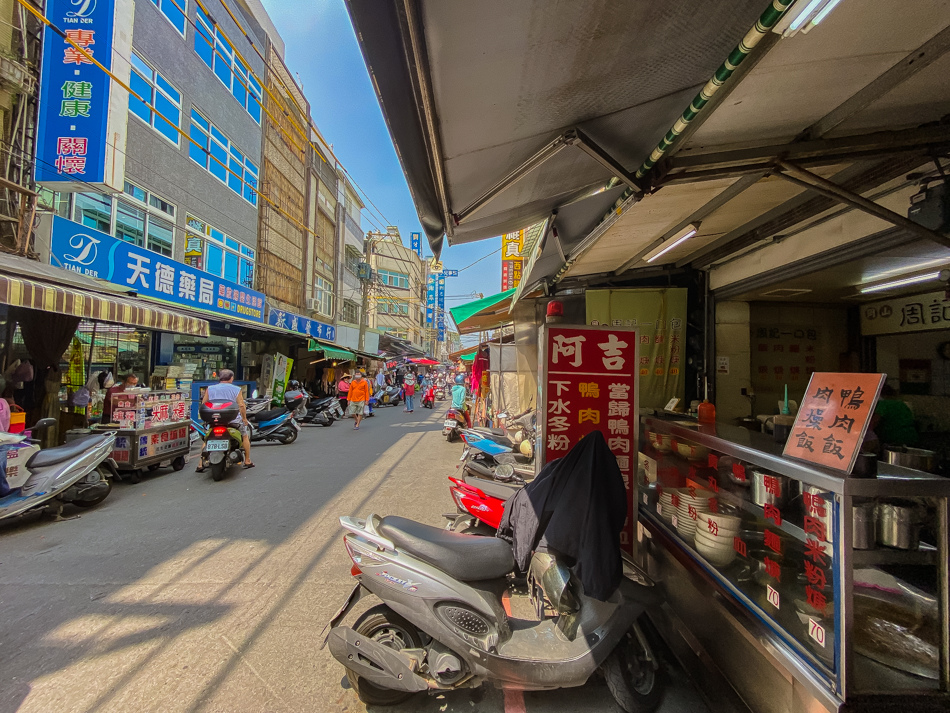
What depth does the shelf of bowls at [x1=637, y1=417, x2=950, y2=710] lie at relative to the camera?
1539 mm

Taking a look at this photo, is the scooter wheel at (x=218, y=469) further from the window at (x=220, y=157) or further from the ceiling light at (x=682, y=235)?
the window at (x=220, y=157)

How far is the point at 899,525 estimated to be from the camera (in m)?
1.58

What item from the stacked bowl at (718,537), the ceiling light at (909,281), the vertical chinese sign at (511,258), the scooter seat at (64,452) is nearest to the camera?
the stacked bowl at (718,537)

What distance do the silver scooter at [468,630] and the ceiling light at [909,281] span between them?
352 centimetres

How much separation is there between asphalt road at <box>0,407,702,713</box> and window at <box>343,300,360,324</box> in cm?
2043

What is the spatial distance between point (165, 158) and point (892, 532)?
14.2 m

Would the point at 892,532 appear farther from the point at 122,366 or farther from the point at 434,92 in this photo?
the point at 122,366

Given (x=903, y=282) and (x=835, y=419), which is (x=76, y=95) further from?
(x=903, y=282)

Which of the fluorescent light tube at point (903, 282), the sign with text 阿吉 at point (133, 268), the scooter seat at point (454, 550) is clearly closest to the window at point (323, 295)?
the sign with text 阿吉 at point (133, 268)

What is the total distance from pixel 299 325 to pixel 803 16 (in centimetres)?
1442

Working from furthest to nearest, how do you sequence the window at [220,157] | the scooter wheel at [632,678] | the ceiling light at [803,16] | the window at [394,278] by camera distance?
the window at [394,278]
the window at [220,157]
the scooter wheel at [632,678]
the ceiling light at [803,16]

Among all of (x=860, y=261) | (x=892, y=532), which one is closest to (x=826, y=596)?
(x=892, y=532)

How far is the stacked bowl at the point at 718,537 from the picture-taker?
237 centimetres

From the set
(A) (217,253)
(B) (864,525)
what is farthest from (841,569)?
(A) (217,253)
